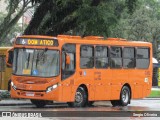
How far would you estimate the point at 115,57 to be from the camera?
28.2 meters

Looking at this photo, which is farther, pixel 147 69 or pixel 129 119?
pixel 147 69

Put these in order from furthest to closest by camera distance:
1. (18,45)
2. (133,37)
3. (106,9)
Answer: (133,37), (106,9), (18,45)

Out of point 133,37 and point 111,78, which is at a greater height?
point 133,37

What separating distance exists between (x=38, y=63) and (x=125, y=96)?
6.23 m

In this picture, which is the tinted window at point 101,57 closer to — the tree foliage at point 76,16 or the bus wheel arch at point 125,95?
the bus wheel arch at point 125,95

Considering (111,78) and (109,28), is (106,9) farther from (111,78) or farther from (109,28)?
(111,78)

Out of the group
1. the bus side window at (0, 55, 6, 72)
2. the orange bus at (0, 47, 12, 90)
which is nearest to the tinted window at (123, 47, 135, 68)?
the orange bus at (0, 47, 12, 90)

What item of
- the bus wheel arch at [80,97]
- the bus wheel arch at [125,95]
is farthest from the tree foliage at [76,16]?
the bus wheel arch at [80,97]

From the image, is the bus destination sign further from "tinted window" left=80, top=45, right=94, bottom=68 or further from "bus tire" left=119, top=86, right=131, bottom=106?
"bus tire" left=119, top=86, right=131, bottom=106

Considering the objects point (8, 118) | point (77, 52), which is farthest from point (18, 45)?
point (8, 118)

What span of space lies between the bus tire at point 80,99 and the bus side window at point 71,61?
1.08 metres

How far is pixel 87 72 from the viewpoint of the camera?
2656 centimetres

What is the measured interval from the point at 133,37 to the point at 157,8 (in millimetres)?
12828

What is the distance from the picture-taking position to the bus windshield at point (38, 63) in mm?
24750
